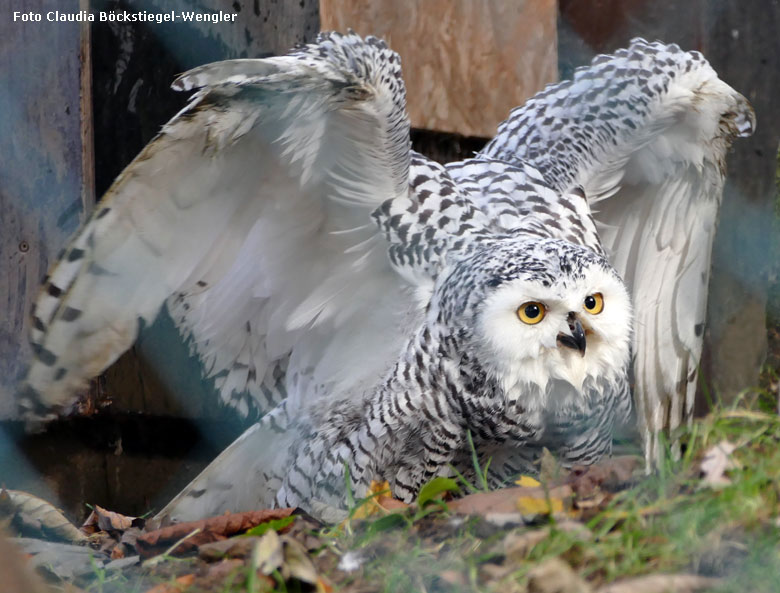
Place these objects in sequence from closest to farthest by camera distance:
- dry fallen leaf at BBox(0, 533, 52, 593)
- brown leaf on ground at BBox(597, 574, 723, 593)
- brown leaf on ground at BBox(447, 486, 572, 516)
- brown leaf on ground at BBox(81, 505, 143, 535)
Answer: dry fallen leaf at BBox(0, 533, 52, 593), brown leaf on ground at BBox(597, 574, 723, 593), brown leaf on ground at BBox(447, 486, 572, 516), brown leaf on ground at BBox(81, 505, 143, 535)

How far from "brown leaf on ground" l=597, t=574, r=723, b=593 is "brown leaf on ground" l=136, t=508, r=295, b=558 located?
2.94ft

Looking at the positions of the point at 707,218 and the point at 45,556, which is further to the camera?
the point at 707,218

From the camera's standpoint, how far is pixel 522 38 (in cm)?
358

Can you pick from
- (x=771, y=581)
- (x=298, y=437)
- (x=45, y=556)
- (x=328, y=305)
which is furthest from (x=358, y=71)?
(x=771, y=581)

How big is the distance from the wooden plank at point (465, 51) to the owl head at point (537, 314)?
1022mm

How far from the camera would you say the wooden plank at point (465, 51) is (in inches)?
128

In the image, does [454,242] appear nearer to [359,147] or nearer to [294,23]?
[359,147]

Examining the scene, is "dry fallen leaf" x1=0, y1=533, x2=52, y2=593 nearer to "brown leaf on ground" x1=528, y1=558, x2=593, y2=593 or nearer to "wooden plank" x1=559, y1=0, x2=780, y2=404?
"brown leaf on ground" x1=528, y1=558, x2=593, y2=593

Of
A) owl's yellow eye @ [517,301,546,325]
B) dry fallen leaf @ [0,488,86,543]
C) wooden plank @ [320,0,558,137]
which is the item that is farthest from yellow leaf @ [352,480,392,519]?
wooden plank @ [320,0,558,137]

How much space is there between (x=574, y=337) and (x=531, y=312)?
12 cm

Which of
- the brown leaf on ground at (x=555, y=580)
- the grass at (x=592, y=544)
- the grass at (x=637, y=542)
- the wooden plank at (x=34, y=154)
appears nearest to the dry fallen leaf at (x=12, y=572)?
the grass at (x=592, y=544)

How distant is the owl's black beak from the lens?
241 centimetres

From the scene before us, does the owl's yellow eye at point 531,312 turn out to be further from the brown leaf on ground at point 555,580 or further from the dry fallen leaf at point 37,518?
the dry fallen leaf at point 37,518

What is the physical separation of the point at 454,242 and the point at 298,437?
28.5 inches
